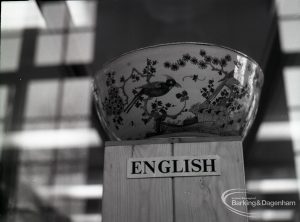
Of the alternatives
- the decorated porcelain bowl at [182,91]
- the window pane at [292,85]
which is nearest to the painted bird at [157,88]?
the decorated porcelain bowl at [182,91]

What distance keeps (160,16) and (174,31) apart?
0.06 meters

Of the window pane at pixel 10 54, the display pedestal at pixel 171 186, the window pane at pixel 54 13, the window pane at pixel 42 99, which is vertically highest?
the window pane at pixel 54 13

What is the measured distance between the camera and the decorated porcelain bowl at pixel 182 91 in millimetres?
531

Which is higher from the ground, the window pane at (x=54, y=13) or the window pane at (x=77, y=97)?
the window pane at (x=54, y=13)

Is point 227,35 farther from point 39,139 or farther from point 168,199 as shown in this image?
point 168,199

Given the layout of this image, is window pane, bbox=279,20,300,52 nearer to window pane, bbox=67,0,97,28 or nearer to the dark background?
the dark background

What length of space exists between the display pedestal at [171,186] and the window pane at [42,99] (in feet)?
1.70

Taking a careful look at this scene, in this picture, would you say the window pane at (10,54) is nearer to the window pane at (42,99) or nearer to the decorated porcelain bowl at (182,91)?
the window pane at (42,99)

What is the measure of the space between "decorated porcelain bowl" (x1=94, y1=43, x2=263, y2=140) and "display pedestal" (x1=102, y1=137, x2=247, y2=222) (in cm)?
4

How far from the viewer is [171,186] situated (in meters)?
0.47

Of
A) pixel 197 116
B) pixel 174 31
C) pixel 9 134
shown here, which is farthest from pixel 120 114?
pixel 174 31

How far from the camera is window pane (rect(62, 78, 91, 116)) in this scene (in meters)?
1.03

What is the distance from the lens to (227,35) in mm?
1025

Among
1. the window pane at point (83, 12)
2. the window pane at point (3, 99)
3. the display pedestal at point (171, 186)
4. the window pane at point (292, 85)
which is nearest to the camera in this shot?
the display pedestal at point (171, 186)
